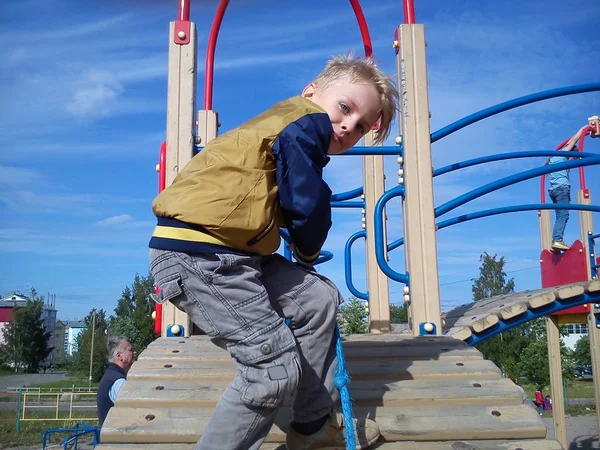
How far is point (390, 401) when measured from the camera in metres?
2.25

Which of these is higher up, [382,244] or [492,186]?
[492,186]

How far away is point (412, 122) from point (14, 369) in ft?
163

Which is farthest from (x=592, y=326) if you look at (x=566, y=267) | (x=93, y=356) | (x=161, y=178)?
(x=93, y=356)

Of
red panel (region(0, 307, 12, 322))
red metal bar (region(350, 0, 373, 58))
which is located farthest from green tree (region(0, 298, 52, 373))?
red metal bar (region(350, 0, 373, 58))

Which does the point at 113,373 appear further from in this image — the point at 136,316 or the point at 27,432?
the point at 136,316

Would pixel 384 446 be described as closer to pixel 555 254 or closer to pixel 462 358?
pixel 462 358

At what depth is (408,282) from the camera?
345cm

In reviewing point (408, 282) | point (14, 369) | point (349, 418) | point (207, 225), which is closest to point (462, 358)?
point (408, 282)

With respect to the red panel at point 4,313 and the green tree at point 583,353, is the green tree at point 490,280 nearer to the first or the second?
the green tree at point 583,353

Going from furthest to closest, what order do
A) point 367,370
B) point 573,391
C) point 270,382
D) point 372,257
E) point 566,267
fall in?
point 573,391
point 566,267
point 372,257
point 367,370
point 270,382

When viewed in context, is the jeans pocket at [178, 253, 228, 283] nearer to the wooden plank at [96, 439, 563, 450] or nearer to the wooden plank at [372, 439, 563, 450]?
the wooden plank at [96, 439, 563, 450]

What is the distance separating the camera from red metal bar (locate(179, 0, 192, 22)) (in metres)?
3.62

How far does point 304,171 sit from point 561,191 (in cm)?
707

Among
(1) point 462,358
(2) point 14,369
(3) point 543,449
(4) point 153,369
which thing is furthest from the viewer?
(2) point 14,369
